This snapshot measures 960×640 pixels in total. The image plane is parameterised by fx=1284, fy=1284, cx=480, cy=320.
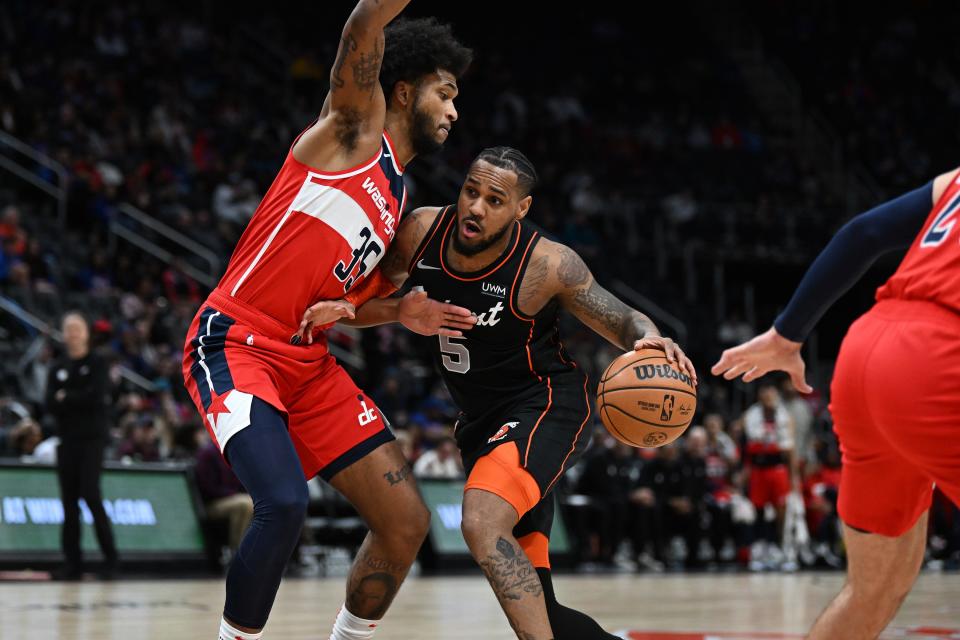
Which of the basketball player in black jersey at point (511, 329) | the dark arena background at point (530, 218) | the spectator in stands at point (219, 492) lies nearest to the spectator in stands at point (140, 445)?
the dark arena background at point (530, 218)

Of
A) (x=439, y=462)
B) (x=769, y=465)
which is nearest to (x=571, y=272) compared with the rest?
(x=439, y=462)

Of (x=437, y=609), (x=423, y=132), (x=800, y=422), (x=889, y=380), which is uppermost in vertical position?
(x=889, y=380)

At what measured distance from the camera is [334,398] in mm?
4559

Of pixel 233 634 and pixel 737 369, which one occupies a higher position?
pixel 737 369

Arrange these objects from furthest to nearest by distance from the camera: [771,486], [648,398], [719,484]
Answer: [719,484], [771,486], [648,398]

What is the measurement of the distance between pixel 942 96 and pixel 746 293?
23.8ft

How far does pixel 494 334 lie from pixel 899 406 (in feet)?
6.59

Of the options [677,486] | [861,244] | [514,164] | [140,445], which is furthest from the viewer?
[677,486]

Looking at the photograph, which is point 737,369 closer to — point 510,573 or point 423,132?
point 510,573

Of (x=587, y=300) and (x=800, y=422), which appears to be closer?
(x=587, y=300)

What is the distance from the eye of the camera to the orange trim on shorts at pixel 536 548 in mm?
4660

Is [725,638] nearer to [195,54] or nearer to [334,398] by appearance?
[334,398]

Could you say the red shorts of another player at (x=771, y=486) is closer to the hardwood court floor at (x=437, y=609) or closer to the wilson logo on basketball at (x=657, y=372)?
the hardwood court floor at (x=437, y=609)

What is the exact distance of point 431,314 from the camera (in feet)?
15.5
